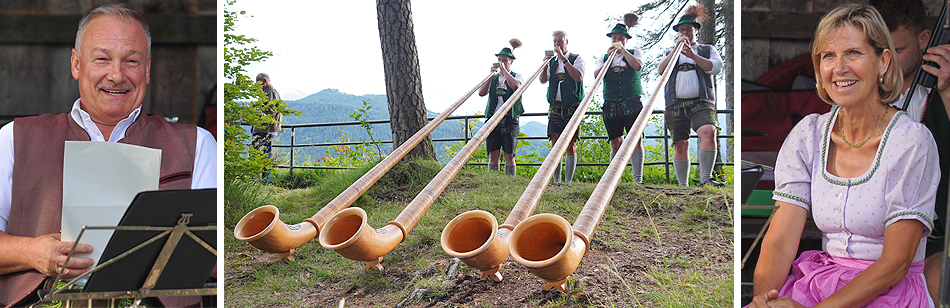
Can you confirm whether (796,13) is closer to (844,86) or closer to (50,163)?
(844,86)

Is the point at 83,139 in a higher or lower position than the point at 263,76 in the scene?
lower

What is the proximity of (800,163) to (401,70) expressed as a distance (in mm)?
1673

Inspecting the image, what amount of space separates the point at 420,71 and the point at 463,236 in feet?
2.85

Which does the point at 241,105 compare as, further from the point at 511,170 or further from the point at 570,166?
the point at 570,166

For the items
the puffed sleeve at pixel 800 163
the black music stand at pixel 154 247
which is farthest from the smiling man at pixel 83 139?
the puffed sleeve at pixel 800 163

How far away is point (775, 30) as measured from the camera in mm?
1952

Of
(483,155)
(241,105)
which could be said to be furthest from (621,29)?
(241,105)

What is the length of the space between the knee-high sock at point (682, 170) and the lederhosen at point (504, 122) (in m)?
0.70

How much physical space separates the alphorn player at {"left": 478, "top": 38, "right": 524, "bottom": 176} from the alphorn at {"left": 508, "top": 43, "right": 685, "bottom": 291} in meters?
0.52

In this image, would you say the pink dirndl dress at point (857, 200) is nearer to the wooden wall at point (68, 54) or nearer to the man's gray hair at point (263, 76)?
the man's gray hair at point (263, 76)

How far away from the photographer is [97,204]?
2135 millimetres

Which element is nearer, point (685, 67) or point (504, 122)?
point (685, 67)

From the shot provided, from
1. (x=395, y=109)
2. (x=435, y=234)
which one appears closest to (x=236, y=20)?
(x=395, y=109)

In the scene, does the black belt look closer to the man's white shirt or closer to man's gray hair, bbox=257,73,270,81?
the man's white shirt
